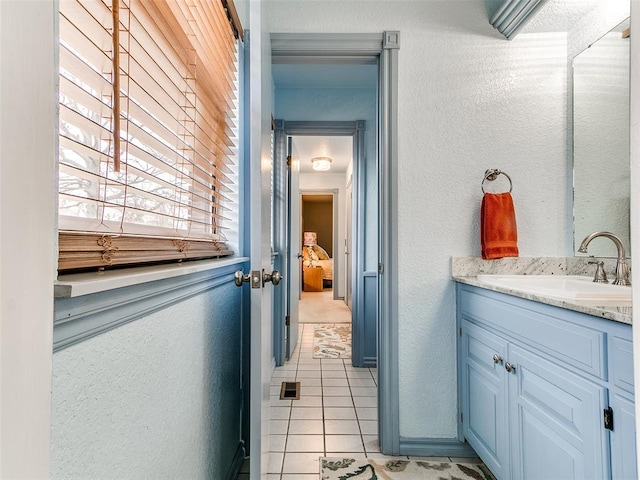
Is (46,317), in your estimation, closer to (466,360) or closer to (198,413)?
(198,413)

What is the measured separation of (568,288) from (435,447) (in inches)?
39.2

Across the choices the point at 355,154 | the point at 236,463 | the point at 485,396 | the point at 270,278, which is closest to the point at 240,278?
the point at 270,278

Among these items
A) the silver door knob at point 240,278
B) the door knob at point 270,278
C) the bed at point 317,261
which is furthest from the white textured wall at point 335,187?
the silver door knob at point 240,278

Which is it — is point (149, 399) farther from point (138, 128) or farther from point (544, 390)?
point (544, 390)

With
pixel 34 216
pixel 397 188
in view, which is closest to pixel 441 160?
pixel 397 188

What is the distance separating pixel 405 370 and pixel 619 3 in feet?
6.41

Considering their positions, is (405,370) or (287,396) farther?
(287,396)

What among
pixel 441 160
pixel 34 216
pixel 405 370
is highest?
pixel 441 160

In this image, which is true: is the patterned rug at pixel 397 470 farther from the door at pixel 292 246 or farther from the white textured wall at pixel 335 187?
the white textured wall at pixel 335 187

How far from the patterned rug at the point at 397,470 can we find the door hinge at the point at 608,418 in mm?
886

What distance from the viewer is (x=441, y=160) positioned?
1780mm

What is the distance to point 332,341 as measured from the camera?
372cm

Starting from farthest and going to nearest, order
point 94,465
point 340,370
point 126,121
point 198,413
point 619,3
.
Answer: point 340,370
point 619,3
point 198,413
point 126,121
point 94,465

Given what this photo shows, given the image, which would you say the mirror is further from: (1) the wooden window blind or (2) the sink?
(1) the wooden window blind
